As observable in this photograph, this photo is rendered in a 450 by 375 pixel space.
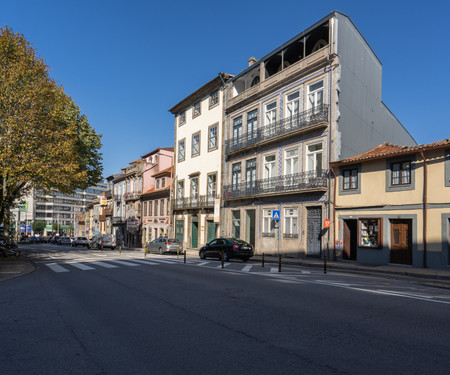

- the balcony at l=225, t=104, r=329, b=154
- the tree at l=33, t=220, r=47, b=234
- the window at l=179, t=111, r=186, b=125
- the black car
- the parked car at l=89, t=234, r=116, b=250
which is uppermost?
the window at l=179, t=111, r=186, b=125

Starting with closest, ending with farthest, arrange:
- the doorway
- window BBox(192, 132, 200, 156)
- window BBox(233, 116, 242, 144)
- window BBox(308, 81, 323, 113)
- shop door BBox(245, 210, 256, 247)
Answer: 1. the doorway
2. window BBox(308, 81, 323, 113)
3. shop door BBox(245, 210, 256, 247)
4. window BBox(233, 116, 242, 144)
5. window BBox(192, 132, 200, 156)

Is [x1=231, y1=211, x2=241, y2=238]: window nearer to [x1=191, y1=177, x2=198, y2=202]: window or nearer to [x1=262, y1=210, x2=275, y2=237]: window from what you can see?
[x1=262, y1=210, x2=275, y2=237]: window

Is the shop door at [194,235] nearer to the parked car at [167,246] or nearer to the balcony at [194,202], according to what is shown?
the balcony at [194,202]

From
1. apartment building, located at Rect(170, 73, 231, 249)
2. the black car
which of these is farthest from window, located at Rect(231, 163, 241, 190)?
the black car

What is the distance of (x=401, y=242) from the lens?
61.5 feet

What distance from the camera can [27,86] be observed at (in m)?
19.5

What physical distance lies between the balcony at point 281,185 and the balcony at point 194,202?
9.27 ft

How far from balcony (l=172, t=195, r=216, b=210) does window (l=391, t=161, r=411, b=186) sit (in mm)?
16897

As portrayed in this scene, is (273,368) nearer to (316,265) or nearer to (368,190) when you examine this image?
(316,265)

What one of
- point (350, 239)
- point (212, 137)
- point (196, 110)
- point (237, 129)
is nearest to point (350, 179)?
point (350, 239)

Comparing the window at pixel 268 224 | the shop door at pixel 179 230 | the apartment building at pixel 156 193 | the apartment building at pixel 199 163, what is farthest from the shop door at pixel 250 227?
the apartment building at pixel 156 193

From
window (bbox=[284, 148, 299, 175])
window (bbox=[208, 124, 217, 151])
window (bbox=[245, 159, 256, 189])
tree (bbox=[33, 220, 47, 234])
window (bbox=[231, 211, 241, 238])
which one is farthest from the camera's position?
tree (bbox=[33, 220, 47, 234])

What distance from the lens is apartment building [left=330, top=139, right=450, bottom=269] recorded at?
56.0ft

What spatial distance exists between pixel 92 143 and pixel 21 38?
850 cm
